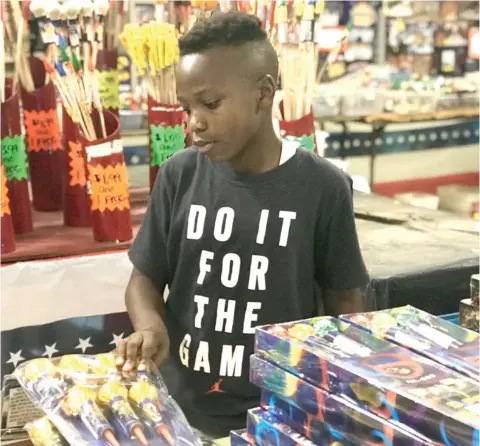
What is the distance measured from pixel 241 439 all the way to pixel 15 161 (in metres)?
0.85

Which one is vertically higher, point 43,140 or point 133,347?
point 43,140

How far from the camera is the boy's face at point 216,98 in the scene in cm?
107

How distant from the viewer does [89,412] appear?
3.07 feet

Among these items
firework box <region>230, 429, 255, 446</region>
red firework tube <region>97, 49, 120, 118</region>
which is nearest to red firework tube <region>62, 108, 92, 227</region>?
red firework tube <region>97, 49, 120, 118</region>

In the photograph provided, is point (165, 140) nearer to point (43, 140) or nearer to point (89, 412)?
point (43, 140)

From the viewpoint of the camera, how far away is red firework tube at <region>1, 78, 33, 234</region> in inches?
59.6

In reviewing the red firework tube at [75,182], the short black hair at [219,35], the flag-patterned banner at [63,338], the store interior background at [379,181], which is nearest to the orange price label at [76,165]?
the red firework tube at [75,182]

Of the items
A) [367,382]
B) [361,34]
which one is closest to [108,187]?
[367,382]

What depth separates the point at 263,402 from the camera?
0.92m

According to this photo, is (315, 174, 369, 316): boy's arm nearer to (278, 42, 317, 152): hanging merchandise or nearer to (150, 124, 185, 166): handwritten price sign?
(278, 42, 317, 152): hanging merchandise

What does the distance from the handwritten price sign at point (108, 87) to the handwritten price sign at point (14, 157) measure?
0.21 m

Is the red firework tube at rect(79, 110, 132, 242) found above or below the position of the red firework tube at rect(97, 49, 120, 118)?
below

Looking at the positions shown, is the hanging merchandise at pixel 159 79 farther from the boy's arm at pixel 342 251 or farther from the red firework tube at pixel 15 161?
the boy's arm at pixel 342 251

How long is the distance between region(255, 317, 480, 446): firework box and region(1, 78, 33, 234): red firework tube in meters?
0.82
